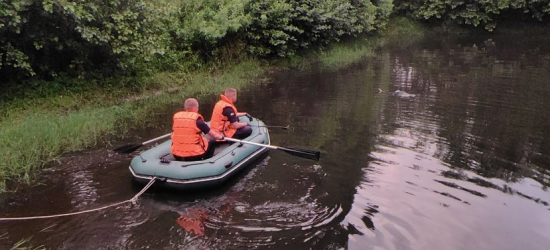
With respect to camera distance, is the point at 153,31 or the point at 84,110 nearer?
the point at 84,110

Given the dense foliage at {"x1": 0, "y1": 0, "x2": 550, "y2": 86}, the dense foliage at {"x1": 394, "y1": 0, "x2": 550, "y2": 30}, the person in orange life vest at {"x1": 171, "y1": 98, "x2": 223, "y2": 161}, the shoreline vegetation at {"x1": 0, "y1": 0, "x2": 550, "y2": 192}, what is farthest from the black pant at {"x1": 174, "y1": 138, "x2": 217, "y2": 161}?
the dense foliage at {"x1": 394, "y1": 0, "x2": 550, "y2": 30}

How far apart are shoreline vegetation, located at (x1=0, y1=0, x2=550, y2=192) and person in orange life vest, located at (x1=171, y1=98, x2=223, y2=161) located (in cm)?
203

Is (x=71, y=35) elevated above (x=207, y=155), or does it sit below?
above

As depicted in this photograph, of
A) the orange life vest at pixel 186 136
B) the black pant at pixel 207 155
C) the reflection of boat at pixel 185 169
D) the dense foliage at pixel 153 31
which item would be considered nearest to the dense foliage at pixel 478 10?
the dense foliage at pixel 153 31

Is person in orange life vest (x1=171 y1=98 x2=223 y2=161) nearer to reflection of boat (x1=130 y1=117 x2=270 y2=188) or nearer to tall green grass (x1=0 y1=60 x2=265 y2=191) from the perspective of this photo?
reflection of boat (x1=130 y1=117 x2=270 y2=188)

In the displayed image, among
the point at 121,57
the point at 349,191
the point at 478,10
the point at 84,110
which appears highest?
the point at 478,10

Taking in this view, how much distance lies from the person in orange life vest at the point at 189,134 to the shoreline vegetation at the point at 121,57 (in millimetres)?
2031

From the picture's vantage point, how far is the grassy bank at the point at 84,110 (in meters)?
6.99

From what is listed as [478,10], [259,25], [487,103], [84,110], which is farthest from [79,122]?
[478,10]

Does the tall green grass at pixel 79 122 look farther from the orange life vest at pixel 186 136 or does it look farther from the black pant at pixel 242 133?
the black pant at pixel 242 133

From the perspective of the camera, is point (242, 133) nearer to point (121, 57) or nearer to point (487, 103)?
point (121, 57)

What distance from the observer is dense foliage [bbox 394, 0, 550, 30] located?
23797mm

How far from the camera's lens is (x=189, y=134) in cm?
639

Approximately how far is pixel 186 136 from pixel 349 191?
2.29 metres
